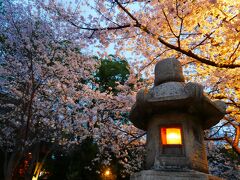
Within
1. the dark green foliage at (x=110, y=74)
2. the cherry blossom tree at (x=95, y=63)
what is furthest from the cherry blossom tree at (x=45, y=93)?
the dark green foliage at (x=110, y=74)

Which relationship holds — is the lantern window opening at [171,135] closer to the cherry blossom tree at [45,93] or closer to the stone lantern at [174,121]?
the stone lantern at [174,121]

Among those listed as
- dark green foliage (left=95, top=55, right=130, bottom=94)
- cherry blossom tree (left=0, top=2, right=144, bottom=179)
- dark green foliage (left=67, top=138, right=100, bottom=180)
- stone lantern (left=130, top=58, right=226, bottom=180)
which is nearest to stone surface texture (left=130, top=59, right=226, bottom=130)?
stone lantern (left=130, top=58, right=226, bottom=180)

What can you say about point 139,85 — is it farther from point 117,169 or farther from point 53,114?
point 117,169

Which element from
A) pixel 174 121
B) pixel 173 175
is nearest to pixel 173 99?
pixel 174 121

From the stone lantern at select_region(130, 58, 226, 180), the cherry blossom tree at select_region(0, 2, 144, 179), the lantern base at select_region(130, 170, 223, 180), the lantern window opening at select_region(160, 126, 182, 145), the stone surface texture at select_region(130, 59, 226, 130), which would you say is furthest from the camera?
the cherry blossom tree at select_region(0, 2, 144, 179)

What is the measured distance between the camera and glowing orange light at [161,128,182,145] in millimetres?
4262

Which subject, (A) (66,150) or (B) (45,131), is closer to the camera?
(B) (45,131)

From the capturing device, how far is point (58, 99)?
14.9 meters

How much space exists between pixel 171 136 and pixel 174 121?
0.29 metres

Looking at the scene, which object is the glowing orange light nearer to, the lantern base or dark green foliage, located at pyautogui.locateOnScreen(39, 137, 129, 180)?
the lantern base

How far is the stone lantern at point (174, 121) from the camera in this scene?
159 inches

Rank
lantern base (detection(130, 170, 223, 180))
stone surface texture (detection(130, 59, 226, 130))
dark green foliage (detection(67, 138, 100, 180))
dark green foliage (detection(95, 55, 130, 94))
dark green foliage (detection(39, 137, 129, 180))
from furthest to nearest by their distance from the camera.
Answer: dark green foliage (detection(95, 55, 130, 94)), dark green foliage (detection(67, 138, 100, 180)), dark green foliage (detection(39, 137, 129, 180)), stone surface texture (detection(130, 59, 226, 130)), lantern base (detection(130, 170, 223, 180))

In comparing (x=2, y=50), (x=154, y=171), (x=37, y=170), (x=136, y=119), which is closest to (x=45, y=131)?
(x=37, y=170)

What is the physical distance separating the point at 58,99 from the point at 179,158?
1200cm
